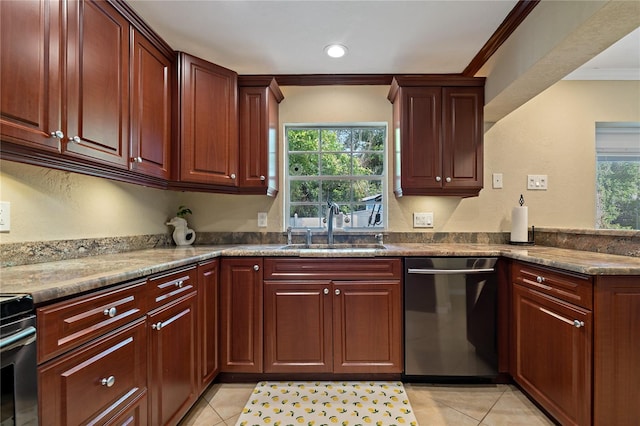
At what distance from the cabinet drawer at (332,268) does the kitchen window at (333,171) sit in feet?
2.36

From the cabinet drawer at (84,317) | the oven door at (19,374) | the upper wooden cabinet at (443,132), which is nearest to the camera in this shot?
the oven door at (19,374)

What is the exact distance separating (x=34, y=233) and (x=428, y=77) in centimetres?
261

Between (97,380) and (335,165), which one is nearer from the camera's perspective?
(97,380)

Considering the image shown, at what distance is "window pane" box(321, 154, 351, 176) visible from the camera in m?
2.71

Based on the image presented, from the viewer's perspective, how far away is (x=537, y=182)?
2535 mm

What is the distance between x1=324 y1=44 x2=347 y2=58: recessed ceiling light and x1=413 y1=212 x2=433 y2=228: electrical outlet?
143 centimetres

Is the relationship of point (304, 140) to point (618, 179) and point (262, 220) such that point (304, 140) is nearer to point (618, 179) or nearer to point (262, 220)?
point (262, 220)

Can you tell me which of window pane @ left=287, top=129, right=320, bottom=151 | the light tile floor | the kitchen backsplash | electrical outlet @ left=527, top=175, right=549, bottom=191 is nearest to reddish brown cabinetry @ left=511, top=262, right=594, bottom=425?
the light tile floor

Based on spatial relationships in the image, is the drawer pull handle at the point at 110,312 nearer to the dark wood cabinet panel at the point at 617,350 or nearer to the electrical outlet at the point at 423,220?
the dark wood cabinet panel at the point at 617,350

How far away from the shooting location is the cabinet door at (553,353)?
1.36 metres

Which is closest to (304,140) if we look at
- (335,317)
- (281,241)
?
(281,241)

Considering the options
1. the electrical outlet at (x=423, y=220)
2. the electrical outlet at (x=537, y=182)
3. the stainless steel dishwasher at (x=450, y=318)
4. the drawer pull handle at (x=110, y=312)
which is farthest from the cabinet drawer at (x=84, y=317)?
the electrical outlet at (x=537, y=182)

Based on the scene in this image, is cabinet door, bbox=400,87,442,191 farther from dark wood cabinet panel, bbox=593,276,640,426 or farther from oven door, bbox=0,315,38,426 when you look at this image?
oven door, bbox=0,315,38,426

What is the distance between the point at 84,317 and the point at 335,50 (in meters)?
2.06
